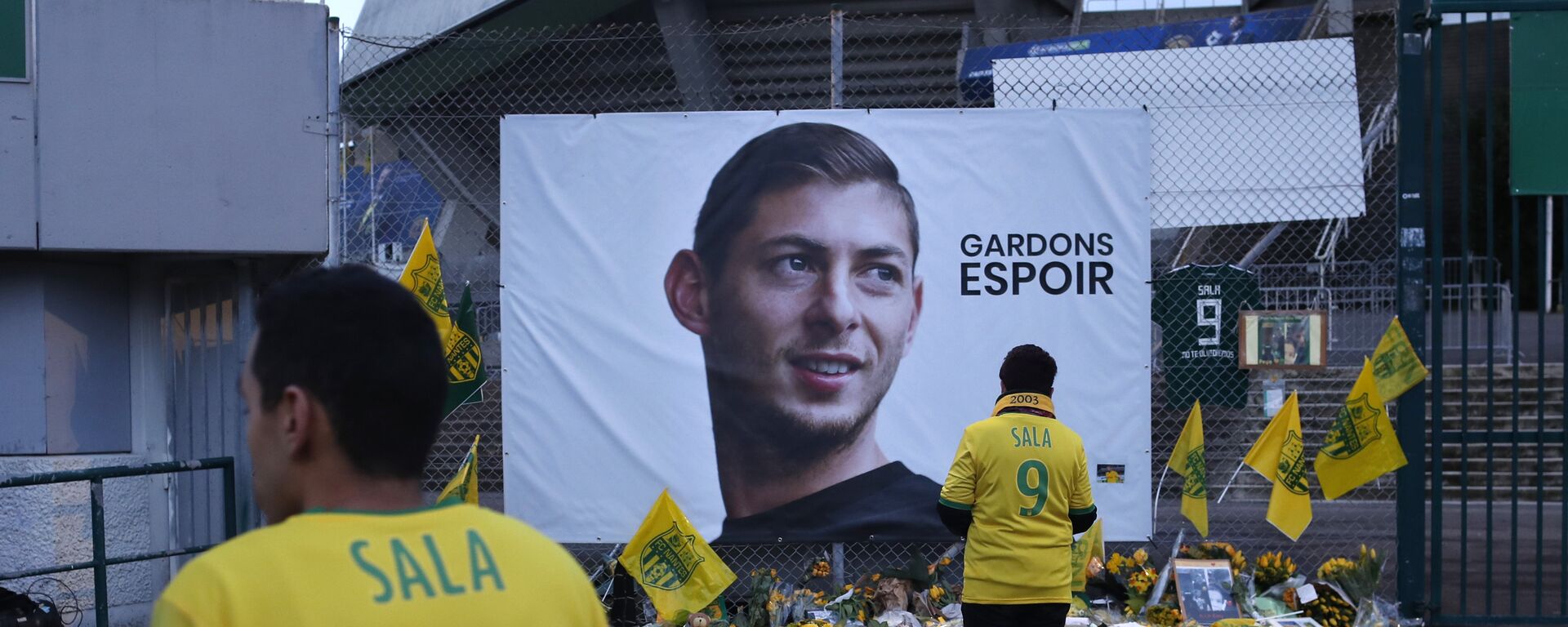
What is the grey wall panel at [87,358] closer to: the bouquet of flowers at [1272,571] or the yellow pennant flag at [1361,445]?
the bouquet of flowers at [1272,571]

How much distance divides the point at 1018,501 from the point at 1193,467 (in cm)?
222

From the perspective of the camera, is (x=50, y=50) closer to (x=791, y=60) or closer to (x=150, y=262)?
(x=150, y=262)

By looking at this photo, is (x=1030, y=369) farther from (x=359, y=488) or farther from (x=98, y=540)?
(x=98, y=540)

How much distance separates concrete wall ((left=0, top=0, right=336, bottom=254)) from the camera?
6215 millimetres

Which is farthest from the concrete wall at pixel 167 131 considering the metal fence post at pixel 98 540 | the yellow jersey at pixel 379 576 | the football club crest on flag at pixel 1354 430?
the football club crest on flag at pixel 1354 430

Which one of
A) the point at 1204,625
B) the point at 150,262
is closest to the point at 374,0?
the point at 150,262

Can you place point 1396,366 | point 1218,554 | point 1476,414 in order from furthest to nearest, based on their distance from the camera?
point 1476,414, point 1218,554, point 1396,366

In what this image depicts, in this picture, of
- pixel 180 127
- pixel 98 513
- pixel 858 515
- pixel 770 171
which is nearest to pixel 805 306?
pixel 770 171

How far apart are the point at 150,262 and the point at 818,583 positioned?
3.98 meters

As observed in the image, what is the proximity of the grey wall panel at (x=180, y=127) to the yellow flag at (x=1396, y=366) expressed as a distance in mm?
5363

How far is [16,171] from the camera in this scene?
20.3 feet

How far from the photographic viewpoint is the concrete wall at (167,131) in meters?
6.21

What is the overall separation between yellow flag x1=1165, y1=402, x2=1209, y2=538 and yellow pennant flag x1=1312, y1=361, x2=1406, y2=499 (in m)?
0.58

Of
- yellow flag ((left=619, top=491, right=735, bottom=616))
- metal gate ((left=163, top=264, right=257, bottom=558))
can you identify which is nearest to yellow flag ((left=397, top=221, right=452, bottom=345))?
metal gate ((left=163, top=264, right=257, bottom=558))
